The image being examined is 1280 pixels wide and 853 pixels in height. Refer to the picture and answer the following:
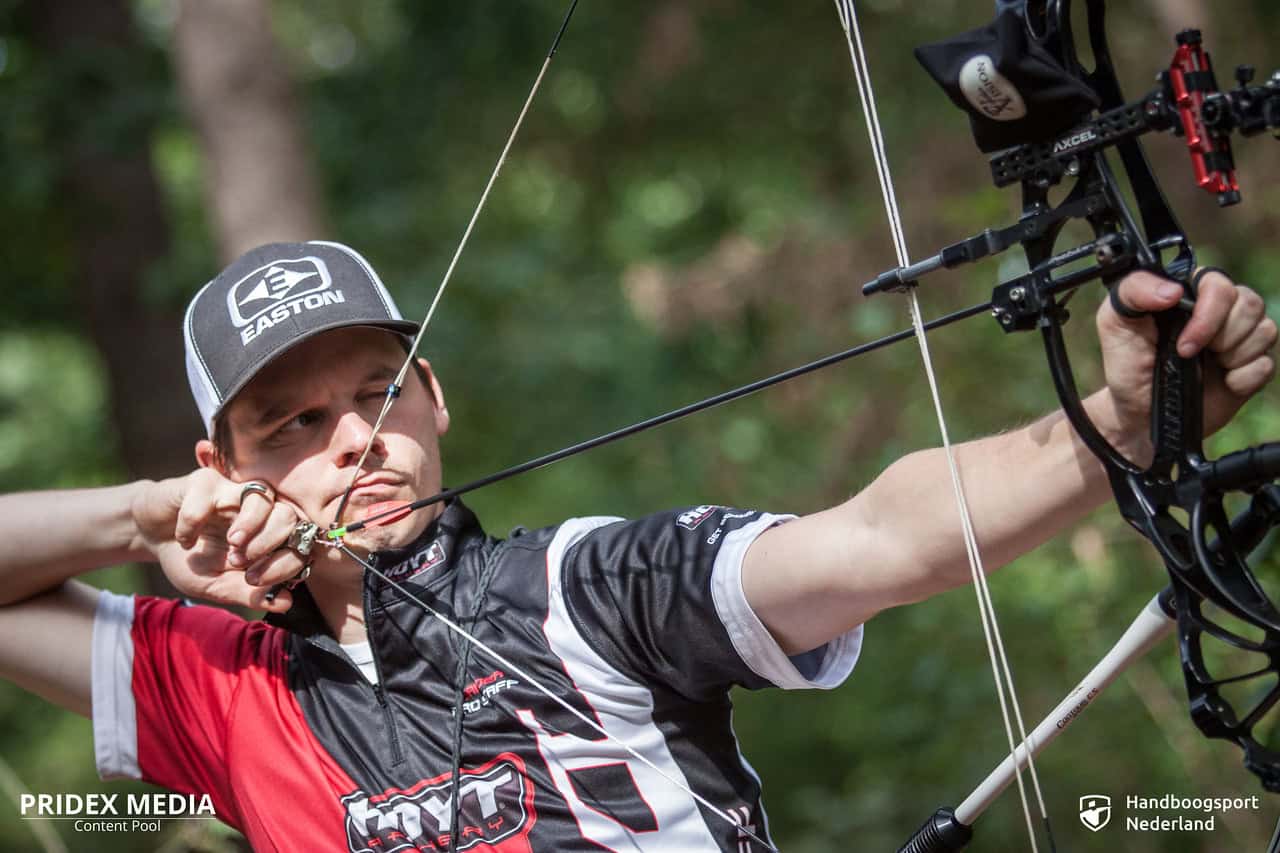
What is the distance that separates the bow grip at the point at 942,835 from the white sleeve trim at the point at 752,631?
256 mm

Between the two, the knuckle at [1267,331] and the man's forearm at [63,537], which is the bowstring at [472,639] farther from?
the knuckle at [1267,331]

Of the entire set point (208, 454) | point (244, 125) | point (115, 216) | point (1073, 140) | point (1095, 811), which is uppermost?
point (115, 216)

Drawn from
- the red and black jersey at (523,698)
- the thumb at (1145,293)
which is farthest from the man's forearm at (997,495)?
the red and black jersey at (523,698)

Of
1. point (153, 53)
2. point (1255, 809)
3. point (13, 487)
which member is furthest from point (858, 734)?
point (13, 487)

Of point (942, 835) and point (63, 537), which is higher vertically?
point (63, 537)

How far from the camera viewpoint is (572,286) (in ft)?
21.8

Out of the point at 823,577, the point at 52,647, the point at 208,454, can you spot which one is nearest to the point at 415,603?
the point at 208,454

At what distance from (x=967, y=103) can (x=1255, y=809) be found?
10.4 feet

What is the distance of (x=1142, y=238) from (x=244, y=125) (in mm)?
3443

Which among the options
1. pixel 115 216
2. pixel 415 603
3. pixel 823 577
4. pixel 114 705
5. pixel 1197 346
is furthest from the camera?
pixel 115 216

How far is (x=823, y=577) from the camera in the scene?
4.70 feet

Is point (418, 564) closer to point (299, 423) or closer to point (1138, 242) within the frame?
point (299, 423)

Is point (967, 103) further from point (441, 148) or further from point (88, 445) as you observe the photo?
point (88, 445)

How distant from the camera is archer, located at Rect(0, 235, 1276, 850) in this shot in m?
1.41
